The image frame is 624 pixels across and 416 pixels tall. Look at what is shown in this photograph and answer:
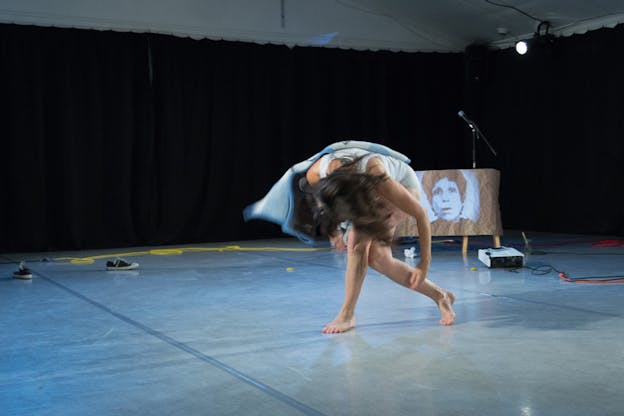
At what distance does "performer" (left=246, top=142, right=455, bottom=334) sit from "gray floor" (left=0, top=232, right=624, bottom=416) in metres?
0.24

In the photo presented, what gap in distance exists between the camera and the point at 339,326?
325cm

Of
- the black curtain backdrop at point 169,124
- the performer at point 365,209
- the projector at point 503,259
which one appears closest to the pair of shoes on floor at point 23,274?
the black curtain backdrop at point 169,124

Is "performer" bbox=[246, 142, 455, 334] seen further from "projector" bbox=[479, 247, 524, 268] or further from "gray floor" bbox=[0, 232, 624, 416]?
"projector" bbox=[479, 247, 524, 268]

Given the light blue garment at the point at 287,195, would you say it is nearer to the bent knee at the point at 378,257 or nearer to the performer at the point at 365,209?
the performer at the point at 365,209

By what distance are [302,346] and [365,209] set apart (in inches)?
27.0

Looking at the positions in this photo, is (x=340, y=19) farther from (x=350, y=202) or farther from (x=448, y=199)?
(x=350, y=202)

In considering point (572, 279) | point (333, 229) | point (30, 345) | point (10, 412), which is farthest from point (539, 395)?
point (572, 279)

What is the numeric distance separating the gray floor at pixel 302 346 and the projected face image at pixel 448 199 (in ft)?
3.76

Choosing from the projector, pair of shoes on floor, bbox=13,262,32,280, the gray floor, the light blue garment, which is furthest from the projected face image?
pair of shoes on floor, bbox=13,262,32,280

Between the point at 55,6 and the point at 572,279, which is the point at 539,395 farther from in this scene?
the point at 55,6

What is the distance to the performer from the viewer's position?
8.65 ft

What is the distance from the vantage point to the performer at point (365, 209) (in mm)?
2637

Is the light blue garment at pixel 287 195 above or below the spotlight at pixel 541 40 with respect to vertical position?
below

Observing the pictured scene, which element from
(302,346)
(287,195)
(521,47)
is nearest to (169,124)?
(521,47)
